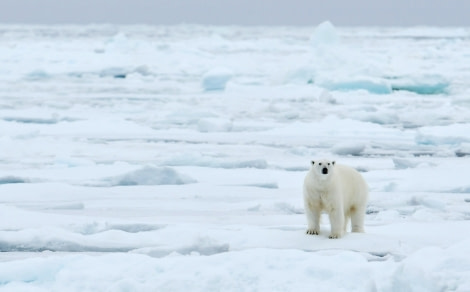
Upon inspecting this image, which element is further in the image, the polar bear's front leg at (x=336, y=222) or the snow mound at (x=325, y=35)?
the snow mound at (x=325, y=35)

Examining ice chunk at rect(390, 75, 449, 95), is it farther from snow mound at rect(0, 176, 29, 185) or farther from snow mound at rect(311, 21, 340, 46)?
snow mound at rect(0, 176, 29, 185)

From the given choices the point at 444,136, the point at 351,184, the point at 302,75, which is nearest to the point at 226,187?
the point at 351,184

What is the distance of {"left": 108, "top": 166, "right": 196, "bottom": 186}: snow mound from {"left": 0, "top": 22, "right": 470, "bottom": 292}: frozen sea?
0.01 m

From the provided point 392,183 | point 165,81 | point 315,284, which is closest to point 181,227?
point 315,284

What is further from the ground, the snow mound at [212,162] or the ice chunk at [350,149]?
the ice chunk at [350,149]

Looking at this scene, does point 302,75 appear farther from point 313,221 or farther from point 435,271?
point 435,271

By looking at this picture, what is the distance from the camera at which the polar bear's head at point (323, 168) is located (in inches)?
146

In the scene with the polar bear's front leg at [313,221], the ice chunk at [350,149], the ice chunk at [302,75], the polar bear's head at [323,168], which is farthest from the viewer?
the ice chunk at [302,75]

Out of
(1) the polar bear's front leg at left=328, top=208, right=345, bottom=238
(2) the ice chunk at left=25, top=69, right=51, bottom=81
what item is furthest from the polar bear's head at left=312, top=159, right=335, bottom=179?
(2) the ice chunk at left=25, top=69, right=51, bottom=81

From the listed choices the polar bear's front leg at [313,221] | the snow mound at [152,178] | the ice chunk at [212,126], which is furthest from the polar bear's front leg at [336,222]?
the ice chunk at [212,126]

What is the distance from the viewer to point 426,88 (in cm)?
Result: 1591

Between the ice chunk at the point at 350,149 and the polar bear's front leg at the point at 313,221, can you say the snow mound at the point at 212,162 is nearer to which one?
the ice chunk at the point at 350,149

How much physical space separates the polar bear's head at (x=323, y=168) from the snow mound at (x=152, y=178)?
2429 mm

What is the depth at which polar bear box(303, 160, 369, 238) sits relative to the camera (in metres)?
3.76
